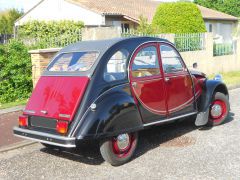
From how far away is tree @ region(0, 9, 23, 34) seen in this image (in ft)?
130

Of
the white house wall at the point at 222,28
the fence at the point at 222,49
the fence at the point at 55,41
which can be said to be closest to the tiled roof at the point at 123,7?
the white house wall at the point at 222,28

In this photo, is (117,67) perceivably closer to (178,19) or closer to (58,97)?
(58,97)

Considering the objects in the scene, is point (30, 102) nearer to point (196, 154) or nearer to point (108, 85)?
point (108, 85)

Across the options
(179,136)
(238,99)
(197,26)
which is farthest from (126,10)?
(179,136)

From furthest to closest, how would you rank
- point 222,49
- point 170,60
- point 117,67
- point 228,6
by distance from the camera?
point 228,6, point 222,49, point 170,60, point 117,67

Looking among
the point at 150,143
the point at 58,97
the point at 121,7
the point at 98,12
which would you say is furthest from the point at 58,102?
the point at 121,7

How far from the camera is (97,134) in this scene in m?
5.26

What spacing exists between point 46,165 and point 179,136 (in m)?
2.55

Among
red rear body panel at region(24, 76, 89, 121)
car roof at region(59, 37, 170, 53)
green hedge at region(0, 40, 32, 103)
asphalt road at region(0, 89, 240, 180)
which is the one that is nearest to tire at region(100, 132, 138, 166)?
asphalt road at region(0, 89, 240, 180)

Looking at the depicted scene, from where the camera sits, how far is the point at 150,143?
21.9ft

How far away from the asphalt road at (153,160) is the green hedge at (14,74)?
4.55m

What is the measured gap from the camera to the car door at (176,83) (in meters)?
6.51

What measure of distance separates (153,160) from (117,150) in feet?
1.94

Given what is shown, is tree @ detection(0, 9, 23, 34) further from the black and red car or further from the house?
Result: the black and red car
